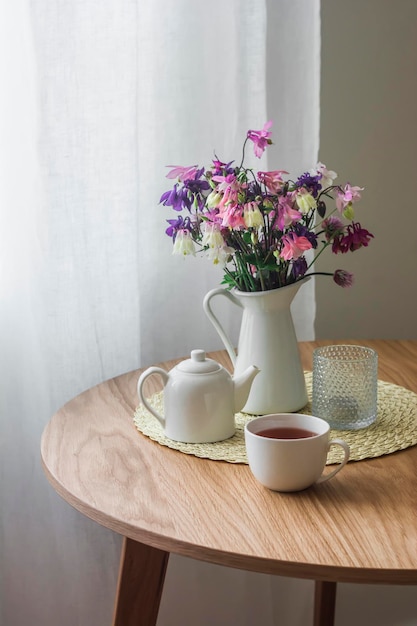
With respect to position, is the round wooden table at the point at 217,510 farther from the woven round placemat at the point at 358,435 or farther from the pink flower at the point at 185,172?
the pink flower at the point at 185,172

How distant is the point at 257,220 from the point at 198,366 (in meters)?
0.21

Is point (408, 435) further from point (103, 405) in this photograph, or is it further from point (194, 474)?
point (103, 405)

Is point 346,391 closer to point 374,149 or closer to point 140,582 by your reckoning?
point 140,582

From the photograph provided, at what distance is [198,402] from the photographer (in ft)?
3.42

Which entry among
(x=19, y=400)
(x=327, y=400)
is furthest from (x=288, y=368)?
(x=19, y=400)

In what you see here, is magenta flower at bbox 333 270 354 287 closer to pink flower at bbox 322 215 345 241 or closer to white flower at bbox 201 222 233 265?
pink flower at bbox 322 215 345 241

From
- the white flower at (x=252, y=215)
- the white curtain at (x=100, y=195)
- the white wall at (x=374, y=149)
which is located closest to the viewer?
the white flower at (x=252, y=215)

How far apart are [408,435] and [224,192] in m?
0.41

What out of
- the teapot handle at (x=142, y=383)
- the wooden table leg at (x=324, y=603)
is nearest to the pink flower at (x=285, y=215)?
the teapot handle at (x=142, y=383)

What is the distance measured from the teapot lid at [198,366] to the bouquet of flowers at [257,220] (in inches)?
5.0

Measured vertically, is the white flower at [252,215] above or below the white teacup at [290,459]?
above

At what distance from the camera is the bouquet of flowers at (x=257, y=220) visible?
3.34ft

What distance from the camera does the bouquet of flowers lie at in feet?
3.34

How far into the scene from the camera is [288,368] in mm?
1143
